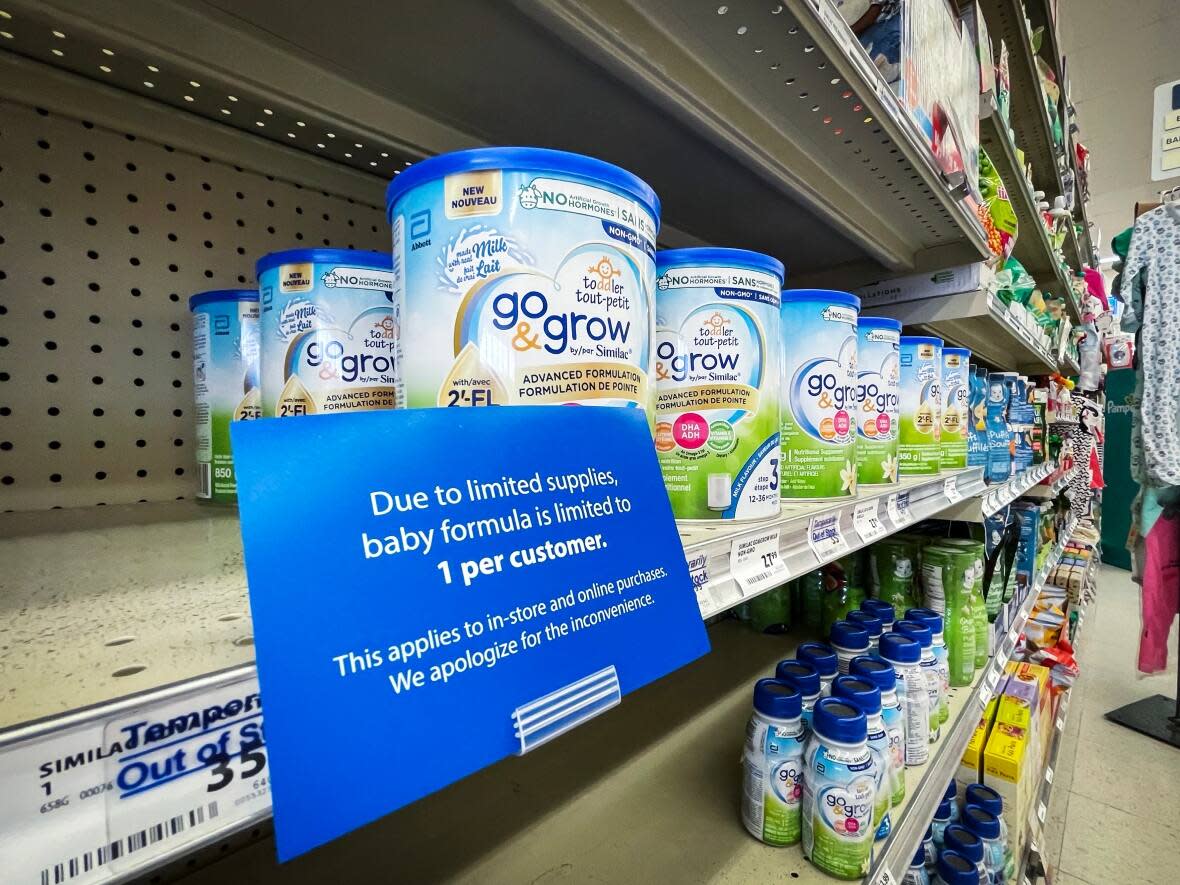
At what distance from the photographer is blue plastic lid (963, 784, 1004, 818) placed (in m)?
1.46

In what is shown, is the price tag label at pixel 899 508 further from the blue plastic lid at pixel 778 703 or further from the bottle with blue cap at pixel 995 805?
the bottle with blue cap at pixel 995 805

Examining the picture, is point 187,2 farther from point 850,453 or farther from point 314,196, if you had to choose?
point 850,453

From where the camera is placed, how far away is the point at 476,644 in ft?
0.96

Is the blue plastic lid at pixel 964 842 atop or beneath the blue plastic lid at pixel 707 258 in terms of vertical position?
beneath

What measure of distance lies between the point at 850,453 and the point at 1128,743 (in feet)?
11.4

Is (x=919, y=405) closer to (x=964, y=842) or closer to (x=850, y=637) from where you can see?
(x=850, y=637)

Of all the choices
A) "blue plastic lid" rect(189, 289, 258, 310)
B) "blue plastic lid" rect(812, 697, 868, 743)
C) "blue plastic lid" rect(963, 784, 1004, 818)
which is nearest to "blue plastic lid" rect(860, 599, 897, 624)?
"blue plastic lid" rect(812, 697, 868, 743)

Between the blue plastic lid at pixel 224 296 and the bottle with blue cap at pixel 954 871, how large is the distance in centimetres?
167

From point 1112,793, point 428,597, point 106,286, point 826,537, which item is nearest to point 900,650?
point 826,537

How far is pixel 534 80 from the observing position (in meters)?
0.64

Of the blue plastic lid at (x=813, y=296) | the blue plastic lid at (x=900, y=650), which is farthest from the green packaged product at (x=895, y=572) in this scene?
the blue plastic lid at (x=813, y=296)

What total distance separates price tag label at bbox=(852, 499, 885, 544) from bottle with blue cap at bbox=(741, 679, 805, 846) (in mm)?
239

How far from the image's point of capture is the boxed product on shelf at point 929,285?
134 cm

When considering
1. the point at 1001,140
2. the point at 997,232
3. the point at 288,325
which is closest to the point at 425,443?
the point at 288,325
